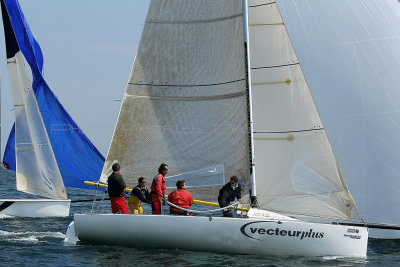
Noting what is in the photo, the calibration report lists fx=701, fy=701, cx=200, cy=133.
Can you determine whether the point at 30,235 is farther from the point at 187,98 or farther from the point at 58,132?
the point at 58,132

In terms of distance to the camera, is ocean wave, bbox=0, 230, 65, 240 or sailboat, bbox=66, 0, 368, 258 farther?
ocean wave, bbox=0, 230, 65, 240

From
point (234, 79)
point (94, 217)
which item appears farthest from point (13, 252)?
point (234, 79)

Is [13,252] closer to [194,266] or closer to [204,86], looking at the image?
[194,266]

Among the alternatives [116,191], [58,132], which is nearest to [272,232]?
[116,191]

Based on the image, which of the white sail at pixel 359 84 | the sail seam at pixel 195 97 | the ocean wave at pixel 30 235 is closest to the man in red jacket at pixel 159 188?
the sail seam at pixel 195 97

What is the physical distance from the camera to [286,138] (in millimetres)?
13805

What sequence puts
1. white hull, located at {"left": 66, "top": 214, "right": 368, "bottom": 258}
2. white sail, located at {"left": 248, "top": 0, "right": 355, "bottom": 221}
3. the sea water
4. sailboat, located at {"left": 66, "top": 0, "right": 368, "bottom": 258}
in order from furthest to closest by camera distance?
white sail, located at {"left": 248, "top": 0, "right": 355, "bottom": 221} → sailboat, located at {"left": 66, "top": 0, "right": 368, "bottom": 258} → white hull, located at {"left": 66, "top": 214, "right": 368, "bottom": 258} → the sea water

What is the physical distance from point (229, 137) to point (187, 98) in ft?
4.11

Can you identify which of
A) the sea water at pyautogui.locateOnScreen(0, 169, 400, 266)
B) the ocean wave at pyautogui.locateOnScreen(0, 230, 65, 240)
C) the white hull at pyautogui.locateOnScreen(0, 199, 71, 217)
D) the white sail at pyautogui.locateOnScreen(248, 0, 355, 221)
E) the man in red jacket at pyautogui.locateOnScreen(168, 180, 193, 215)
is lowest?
the sea water at pyautogui.locateOnScreen(0, 169, 400, 266)

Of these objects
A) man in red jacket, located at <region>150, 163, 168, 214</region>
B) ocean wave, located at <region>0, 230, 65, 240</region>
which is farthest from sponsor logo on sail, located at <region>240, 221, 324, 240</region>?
ocean wave, located at <region>0, 230, 65, 240</region>

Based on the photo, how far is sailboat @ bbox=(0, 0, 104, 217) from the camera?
69.4 feet

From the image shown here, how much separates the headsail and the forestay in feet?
22.3

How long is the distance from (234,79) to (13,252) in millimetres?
5587

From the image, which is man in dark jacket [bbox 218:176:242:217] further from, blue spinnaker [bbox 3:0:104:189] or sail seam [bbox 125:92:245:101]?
blue spinnaker [bbox 3:0:104:189]
